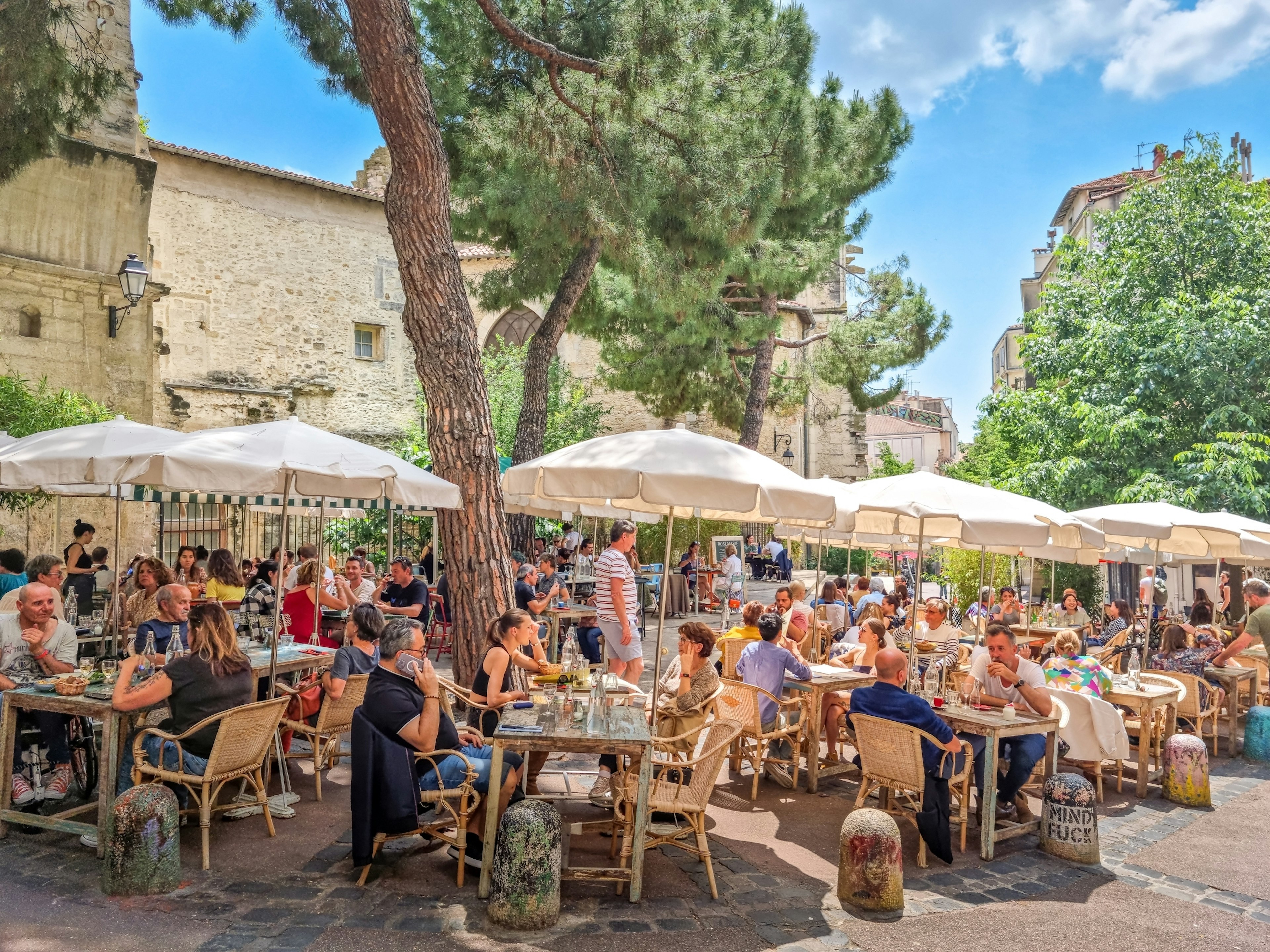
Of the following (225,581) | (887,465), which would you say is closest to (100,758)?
(225,581)

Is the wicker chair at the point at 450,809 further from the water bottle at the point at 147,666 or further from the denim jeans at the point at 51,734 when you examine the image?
the denim jeans at the point at 51,734

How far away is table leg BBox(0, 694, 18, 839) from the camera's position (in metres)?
5.05

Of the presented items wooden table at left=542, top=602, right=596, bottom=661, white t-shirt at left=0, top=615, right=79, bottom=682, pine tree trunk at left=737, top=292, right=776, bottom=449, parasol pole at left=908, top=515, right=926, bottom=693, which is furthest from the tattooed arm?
pine tree trunk at left=737, top=292, right=776, bottom=449

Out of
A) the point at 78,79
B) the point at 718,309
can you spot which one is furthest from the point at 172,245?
the point at 718,309

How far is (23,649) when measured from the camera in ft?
18.4

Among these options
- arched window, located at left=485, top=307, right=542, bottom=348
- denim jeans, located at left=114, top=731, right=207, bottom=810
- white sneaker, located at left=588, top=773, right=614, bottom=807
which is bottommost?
white sneaker, located at left=588, top=773, right=614, bottom=807

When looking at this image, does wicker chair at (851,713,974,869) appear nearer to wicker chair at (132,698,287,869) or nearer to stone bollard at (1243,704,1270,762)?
wicker chair at (132,698,287,869)

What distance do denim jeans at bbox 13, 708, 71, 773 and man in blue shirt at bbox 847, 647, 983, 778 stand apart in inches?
184

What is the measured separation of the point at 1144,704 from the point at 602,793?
4.15 m

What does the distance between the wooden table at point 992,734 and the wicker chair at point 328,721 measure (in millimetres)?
3714

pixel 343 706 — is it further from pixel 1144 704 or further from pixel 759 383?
pixel 759 383

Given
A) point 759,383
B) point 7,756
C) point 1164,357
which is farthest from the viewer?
point 759,383

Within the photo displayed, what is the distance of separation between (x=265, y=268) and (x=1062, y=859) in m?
21.5

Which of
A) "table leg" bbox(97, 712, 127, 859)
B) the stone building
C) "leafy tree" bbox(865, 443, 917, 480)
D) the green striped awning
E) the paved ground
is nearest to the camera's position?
the paved ground
